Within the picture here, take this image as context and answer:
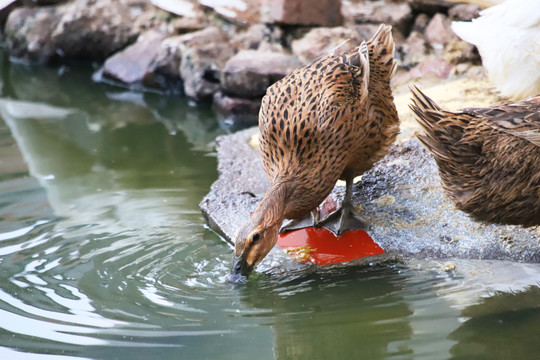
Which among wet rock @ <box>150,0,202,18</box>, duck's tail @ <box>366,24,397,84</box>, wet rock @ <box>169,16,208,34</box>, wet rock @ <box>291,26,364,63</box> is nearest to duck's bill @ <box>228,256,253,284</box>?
duck's tail @ <box>366,24,397,84</box>

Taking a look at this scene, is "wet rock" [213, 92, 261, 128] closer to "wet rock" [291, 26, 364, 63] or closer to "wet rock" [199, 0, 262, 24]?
"wet rock" [291, 26, 364, 63]

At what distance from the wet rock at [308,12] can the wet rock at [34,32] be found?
4.07m

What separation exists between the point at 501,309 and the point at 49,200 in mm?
3807

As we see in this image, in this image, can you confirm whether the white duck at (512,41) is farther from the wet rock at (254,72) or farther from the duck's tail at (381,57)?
the wet rock at (254,72)

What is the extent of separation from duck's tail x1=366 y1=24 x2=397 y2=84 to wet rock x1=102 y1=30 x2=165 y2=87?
5286mm

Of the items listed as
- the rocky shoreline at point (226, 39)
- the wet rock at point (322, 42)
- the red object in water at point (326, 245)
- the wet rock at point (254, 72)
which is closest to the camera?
the red object in water at point (326, 245)

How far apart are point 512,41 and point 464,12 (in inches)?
121

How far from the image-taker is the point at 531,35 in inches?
225

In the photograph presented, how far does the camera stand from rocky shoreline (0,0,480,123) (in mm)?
8633

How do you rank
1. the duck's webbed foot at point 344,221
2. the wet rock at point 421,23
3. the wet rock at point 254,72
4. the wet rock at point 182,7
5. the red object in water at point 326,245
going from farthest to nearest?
the wet rock at point 182,7 < the wet rock at point 421,23 < the wet rock at point 254,72 < the duck's webbed foot at point 344,221 < the red object in water at point 326,245

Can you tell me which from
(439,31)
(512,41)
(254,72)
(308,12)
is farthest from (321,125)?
(308,12)

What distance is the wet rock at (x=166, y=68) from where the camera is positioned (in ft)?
31.8

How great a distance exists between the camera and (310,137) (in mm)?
4586

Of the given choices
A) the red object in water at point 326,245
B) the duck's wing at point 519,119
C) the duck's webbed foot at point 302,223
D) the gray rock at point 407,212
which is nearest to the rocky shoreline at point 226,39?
the gray rock at point 407,212
